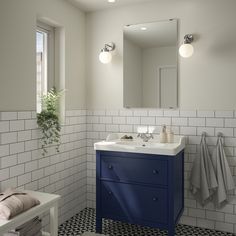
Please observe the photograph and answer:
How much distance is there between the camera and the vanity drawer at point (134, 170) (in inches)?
104

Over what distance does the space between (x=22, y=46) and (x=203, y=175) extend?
2.14 metres

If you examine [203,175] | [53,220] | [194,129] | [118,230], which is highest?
[194,129]

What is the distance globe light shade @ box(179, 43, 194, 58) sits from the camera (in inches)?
114

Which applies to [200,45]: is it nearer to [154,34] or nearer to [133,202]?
[154,34]

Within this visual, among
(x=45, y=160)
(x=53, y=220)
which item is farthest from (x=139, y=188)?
(x=45, y=160)

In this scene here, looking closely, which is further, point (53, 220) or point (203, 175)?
point (203, 175)

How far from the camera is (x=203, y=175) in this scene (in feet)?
9.66

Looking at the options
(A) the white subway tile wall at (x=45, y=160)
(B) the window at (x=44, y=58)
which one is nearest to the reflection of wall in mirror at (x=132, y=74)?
(A) the white subway tile wall at (x=45, y=160)

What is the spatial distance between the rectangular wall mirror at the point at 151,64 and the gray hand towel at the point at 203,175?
595 mm

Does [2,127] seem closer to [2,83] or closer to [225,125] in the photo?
[2,83]

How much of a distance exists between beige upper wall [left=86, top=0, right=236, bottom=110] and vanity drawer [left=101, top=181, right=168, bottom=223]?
39.3 inches

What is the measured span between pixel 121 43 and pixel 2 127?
1.70 meters

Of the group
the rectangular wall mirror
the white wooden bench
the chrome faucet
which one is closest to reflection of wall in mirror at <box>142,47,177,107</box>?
the rectangular wall mirror

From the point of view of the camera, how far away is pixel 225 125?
116 inches
